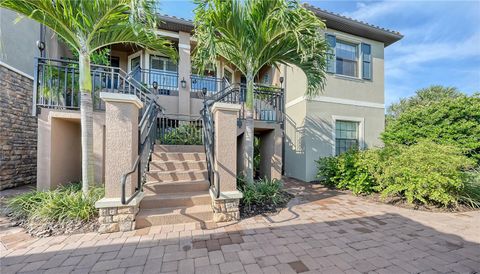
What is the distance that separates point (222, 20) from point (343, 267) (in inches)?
173

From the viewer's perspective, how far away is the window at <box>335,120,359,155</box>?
8.30 metres

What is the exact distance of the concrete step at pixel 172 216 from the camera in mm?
3449

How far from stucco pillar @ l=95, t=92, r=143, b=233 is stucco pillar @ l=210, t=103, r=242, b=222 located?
140 cm

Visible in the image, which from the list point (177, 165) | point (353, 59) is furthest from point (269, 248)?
point (353, 59)

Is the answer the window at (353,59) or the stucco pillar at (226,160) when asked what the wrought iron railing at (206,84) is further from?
the stucco pillar at (226,160)

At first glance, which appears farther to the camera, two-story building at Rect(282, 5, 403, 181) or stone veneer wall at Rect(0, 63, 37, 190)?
two-story building at Rect(282, 5, 403, 181)

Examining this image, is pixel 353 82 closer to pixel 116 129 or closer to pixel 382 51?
pixel 382 51

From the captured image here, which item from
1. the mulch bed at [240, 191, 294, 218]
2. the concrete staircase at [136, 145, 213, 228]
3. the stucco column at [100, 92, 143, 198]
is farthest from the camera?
the mulch bed at [240, 191, 294, 218]

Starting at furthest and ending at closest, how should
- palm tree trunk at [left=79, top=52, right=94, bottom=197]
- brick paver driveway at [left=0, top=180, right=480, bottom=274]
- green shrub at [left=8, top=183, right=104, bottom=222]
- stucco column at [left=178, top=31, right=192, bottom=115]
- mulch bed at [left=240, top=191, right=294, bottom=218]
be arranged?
stucco column at [left=178, top=31, right=192, bottom=115] < mulch bed at [left=240, top=191, right=294, bottom=218] < palm tree trunk at [left=79, top=52, right=94, bottom=197] < green shrub at [left=8, top=183, right=104, bottom=222] < brick paver driveway at [left=0, top=180, right=480, bottom=274]

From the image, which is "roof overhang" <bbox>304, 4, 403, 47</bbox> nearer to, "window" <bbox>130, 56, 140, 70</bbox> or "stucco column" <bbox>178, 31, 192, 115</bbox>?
"stucco column" <bbox>178, 31, 192, 115</bbox>

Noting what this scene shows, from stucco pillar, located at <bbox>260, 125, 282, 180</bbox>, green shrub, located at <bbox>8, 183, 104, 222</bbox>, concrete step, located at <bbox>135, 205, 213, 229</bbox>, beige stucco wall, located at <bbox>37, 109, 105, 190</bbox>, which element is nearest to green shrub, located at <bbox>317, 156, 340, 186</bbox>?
stucco pillar, located at <bbox>260, 125, 282, 180</bbox>

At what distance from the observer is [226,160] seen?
12.5ft

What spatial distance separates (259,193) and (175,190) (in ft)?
5.78

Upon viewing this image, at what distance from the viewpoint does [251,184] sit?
15.3ft
